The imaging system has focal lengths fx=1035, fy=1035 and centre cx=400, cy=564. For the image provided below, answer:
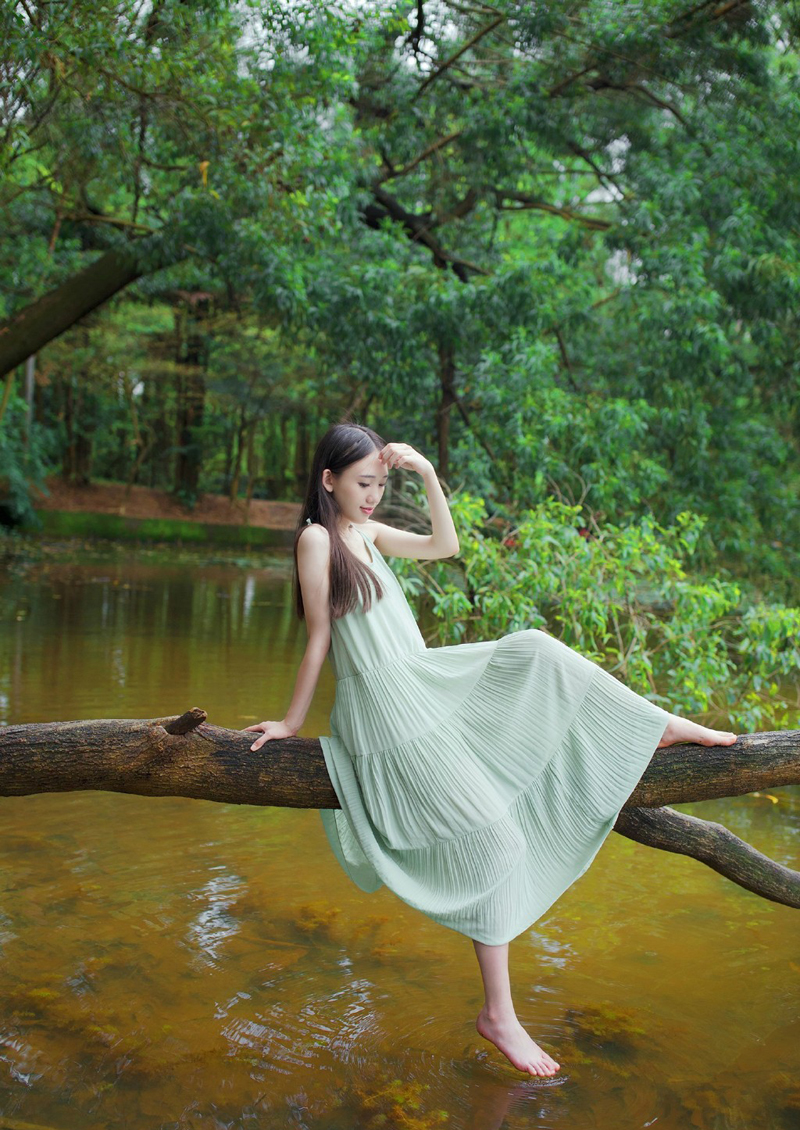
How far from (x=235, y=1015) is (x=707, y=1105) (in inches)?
53.6

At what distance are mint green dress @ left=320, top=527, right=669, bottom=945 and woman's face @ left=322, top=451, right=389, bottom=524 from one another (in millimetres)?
268

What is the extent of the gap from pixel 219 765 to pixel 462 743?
2.13 ft

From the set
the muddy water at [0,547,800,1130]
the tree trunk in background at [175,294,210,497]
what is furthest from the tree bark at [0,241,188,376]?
the tree trunk in background at [175,294,210,497]

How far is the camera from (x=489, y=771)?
2.75 metres

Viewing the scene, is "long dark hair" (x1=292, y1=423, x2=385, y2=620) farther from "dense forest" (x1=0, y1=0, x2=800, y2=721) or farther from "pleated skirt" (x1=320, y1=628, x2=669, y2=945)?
"dense forest" (x1=0, y1=0, x2=800, y2=721)

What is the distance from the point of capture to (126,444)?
88.2ft

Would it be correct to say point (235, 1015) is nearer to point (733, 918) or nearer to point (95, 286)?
point (733, 918)

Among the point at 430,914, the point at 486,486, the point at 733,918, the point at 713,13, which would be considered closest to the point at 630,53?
the point at 713,13

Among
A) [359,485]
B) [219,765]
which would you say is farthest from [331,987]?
[359,485]

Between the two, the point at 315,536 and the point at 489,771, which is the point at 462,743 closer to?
the point at 489,771

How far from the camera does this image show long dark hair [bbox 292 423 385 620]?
9.11ft

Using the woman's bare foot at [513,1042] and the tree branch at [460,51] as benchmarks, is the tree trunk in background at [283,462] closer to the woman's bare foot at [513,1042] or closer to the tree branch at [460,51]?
the tree branch at [460,51]

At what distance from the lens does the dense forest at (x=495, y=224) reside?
26.1 feet

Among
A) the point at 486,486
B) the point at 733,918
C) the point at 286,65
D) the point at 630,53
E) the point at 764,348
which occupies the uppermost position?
the point at 630,53
